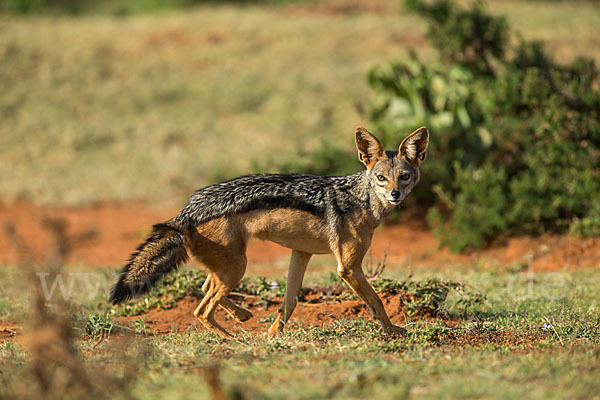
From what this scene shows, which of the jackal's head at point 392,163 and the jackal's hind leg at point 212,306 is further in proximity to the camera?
the jackal's head at point 392,163

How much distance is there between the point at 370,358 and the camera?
201 inches

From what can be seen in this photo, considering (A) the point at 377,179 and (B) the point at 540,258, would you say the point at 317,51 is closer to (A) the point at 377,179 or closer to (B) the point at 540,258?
(B) the point at 540,258

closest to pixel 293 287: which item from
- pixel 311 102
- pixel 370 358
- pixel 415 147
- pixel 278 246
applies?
pixel 370 358

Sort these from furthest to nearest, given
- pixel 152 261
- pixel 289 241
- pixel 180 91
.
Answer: pixel 180 91, pixel 289 241, pixel 152 261

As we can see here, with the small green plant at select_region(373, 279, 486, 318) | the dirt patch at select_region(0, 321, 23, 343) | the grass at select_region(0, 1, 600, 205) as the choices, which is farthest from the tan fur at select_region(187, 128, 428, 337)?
the grass at select_region(0, 1, 600, 205)

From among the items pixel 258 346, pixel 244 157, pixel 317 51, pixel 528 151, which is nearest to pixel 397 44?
pixel 317 51

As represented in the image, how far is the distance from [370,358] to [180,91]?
56.5ft

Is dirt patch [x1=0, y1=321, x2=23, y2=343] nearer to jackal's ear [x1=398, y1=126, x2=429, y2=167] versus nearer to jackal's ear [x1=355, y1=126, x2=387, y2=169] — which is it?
jackal's ear [x1=355, y1=126, x2=387, y2=169]

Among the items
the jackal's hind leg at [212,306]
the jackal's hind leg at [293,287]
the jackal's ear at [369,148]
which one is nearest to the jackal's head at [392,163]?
the jackal's ear at [369,148]

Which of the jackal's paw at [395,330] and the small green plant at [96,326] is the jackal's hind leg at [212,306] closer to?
the small green plant at [96,326]

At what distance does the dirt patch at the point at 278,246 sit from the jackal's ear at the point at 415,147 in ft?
7.80

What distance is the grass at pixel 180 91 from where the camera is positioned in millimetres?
16766

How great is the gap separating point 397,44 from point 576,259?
600 inches

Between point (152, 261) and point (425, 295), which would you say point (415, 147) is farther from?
point (152, 261)
